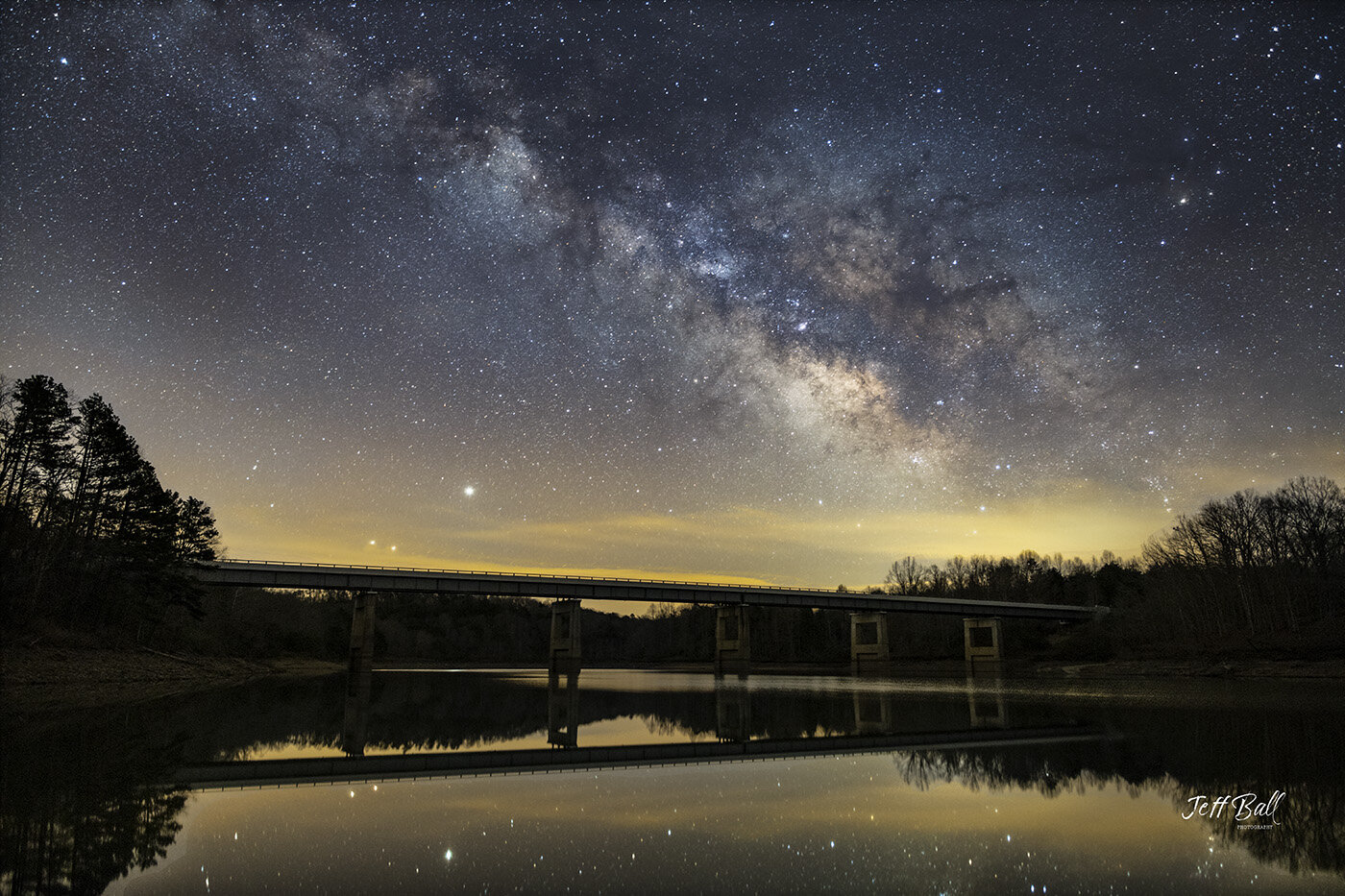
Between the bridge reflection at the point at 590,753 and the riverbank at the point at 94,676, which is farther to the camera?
the riverbank at the point at 94,676

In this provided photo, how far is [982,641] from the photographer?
130625 mm

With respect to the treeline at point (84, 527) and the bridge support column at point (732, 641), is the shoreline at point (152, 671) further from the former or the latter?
the bridge support column at point (732, 641)

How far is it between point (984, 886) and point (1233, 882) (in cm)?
244

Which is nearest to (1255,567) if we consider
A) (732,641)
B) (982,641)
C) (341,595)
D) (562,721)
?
(982,641)

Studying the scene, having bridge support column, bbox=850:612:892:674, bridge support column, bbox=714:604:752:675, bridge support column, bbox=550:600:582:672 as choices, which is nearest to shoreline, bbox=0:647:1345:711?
bridge support column, bbox=550:600:582:672

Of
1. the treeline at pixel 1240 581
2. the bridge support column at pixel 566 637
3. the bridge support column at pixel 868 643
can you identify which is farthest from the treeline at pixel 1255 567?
the bridge support column at pixel 566 637

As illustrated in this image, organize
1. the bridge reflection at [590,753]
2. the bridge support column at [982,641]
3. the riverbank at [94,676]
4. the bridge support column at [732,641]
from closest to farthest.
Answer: the bridge reflection at [590,753] < the riverbank at [94,676] < the bridge support column at [732,641] < the bridge support column at [982,641]

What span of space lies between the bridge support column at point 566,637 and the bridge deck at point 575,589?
1804 millimetres

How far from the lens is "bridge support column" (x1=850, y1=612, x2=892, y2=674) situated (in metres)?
124

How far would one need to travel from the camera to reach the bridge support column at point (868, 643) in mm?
124438

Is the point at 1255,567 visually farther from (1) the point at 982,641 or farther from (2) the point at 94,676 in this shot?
(2) the point at 94,676

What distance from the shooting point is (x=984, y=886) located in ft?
23.8

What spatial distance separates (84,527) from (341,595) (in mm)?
126428

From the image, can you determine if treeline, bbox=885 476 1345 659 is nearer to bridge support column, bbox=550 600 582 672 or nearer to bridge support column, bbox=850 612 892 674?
bridge support column, bbox=850 612 892 674
